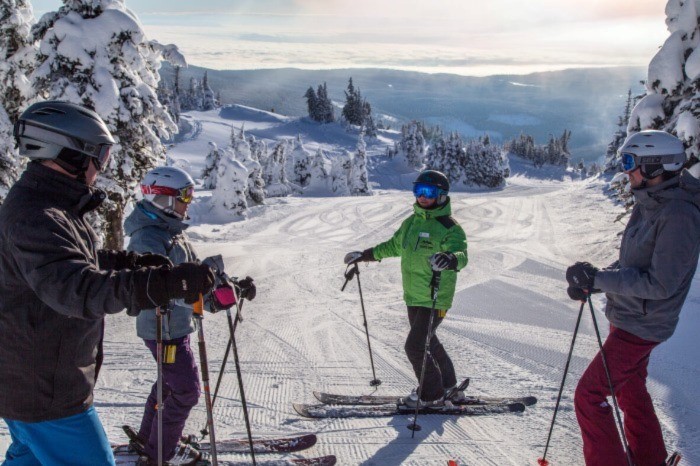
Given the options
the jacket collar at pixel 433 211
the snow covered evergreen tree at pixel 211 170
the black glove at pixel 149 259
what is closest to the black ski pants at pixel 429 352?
the jacket collar at pixel 433 211

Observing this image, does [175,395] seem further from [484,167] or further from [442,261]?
[484,167]

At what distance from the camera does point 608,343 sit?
4.06 m

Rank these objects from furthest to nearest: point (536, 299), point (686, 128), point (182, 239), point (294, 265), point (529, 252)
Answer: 1. point (529, 252)
2. point (294, 265)
3. point (686, 128)
4. point (536, 299)
5. point (182, 239)

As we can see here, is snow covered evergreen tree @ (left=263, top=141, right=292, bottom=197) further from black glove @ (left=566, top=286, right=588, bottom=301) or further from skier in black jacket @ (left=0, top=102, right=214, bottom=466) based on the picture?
skier in black jacket @ (left=0, top=102, right=214, bottom=466)

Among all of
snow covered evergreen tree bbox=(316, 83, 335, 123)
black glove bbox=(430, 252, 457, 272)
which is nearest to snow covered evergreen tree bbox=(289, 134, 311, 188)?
snow covered evergreen tree bbox=(316, 83, 335, 123)

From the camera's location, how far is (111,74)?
13.9 metres

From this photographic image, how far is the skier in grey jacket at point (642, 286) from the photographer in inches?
142

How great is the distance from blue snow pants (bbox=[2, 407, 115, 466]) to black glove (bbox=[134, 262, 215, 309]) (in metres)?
0.76

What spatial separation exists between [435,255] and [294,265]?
1079 centimetres

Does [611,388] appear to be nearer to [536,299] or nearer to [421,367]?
[421,367]

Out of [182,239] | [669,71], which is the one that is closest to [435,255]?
[182,239]

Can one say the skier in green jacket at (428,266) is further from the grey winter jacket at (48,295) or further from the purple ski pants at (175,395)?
the grey winter jacket at (48,295)

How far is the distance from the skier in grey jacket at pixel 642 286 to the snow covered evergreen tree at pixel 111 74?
42.8 ft

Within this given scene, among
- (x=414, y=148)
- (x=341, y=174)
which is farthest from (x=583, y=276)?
(x=414, y=148)
